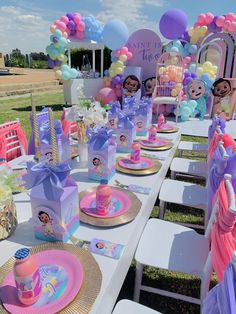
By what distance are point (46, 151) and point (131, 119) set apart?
786 mm

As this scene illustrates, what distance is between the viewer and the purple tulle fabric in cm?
64

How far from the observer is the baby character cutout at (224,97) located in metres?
6.06

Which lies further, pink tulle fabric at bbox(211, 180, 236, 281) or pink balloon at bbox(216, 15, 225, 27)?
pink balloon at bbox(216, 15, 225, 27)

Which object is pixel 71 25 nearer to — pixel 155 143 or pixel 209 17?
pixel 209 17

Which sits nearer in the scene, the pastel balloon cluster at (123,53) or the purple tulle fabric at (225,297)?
the purple tulle fabric at (225,297)

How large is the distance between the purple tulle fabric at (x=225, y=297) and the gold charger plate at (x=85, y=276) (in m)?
0.35

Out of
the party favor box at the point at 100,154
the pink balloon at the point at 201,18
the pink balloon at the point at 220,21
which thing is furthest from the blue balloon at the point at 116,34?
the party favor box at the point at 100,154

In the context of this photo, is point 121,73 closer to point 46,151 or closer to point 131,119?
point 131,119

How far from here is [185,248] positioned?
164cm

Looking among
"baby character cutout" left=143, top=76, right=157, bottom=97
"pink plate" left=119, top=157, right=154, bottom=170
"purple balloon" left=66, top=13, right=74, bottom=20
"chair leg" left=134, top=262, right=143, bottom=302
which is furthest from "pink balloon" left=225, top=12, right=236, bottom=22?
"chair leg" left=134, top=262, right=143, bottom=302

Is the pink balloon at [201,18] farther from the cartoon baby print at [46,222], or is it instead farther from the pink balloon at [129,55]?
the cartoon baby print at [46,222]

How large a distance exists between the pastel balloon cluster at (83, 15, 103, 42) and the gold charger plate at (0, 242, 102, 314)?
7355mm

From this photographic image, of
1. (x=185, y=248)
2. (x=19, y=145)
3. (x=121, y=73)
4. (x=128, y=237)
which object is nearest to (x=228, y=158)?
(x=185, y=248)

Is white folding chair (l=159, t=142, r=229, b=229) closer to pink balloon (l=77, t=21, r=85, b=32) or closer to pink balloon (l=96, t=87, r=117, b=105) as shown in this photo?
pink balloon (l=96, t=87, r=117, b=105)
